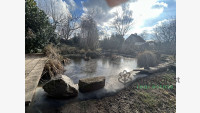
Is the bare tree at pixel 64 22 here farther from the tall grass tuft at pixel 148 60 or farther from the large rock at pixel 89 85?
the large rock at pixel 89 85

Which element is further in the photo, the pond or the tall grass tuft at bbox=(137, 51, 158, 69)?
the tall grass tuft at bbox=(137, 51, 158, 69)

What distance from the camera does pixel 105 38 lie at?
58.9ft

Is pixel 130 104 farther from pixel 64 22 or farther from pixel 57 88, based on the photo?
pixel 64 22

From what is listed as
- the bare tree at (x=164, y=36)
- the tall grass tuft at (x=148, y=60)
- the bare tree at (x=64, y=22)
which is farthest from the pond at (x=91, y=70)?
the bare tree at (x=164, y=36)

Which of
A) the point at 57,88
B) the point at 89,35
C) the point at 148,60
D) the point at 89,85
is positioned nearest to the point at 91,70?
the point at 89,85

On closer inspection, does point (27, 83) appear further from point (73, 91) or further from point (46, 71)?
point (46, 71)

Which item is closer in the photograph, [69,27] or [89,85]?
[89,85]

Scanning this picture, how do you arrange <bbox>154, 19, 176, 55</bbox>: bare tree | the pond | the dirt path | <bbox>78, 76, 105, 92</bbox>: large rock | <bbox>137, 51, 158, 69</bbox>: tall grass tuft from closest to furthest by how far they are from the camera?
the dirt path → <bbox>78, 76, 105, 92</bbox>: large rock → the pond → <bbox>137, 51, 158, 69</bbox>: tall grass tuft → <bbox>154, 19, 176, 55</bbox>: bare tree

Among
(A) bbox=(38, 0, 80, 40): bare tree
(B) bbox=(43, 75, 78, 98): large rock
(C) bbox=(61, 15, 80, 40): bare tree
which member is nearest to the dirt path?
(B) bbox=(43, 75, 78, 98): large rock

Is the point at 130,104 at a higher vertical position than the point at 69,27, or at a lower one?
lower

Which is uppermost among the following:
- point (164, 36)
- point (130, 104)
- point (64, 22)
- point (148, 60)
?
point (64, 22)

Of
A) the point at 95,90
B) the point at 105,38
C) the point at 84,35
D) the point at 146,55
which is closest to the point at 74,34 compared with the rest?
the point at 84,35

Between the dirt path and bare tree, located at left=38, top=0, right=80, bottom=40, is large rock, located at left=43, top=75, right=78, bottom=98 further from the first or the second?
bare tree, located at left=38, top=0, right=80, bottom=40

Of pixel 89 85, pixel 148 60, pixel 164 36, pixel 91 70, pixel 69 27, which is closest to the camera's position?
pixel 89 85
